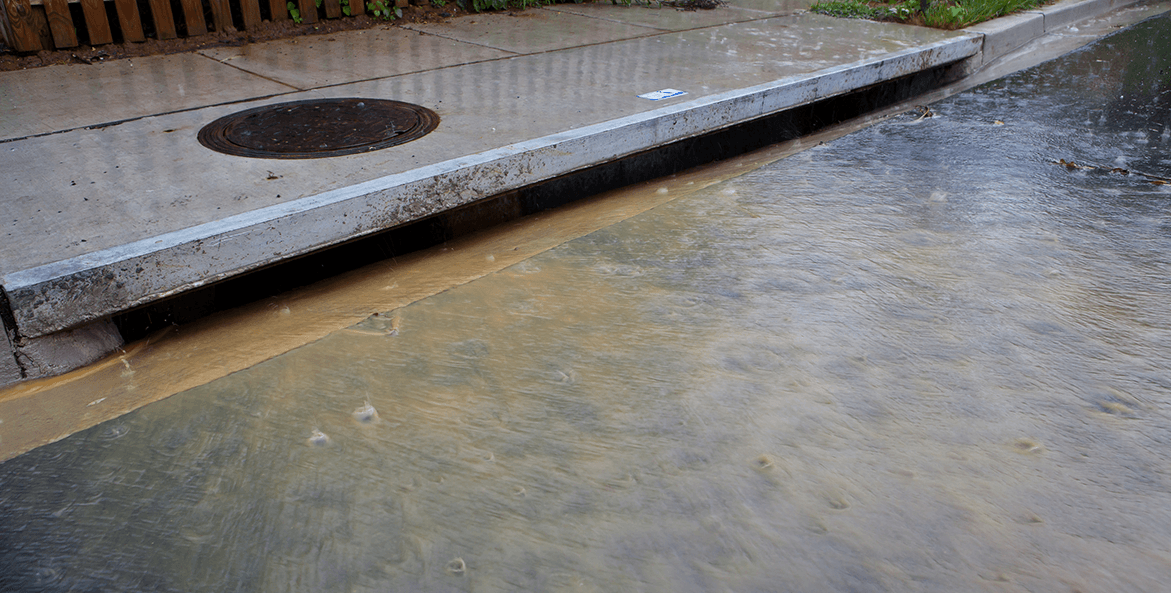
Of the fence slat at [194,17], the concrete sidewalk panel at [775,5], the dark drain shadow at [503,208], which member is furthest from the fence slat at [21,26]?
the concrete sidewalk panel at [775,5]

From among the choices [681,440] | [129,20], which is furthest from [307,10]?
[681,440]

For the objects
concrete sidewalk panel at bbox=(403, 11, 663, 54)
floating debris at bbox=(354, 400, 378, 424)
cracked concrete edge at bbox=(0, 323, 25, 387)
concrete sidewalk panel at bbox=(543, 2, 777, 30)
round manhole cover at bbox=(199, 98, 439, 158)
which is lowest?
floating debris at bbox=(354, 400, 378, 424)

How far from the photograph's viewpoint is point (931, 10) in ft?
22.4

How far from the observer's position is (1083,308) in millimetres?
2711

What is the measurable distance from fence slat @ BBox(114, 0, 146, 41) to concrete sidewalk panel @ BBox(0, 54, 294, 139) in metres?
0.25

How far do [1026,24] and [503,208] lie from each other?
6208 millimetres

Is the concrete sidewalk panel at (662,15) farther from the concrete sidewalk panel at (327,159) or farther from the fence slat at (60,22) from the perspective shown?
the fence slat at (60,22)

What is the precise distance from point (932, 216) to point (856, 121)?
81.9 inches

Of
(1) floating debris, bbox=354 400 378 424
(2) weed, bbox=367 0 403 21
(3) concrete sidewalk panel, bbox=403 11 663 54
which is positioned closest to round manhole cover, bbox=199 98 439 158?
(1) floating debris, bbox=354 400 378 424

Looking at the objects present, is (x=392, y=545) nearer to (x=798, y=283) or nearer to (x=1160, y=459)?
(x=798, y=283)

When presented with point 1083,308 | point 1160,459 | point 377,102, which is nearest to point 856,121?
point 1083,308

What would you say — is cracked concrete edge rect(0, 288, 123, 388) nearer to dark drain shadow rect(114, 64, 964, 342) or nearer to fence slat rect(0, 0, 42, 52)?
dark drain shadow rect(114, 64, 964, 342)

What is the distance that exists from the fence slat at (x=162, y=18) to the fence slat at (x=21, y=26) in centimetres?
67

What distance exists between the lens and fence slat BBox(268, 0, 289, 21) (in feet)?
18.3
